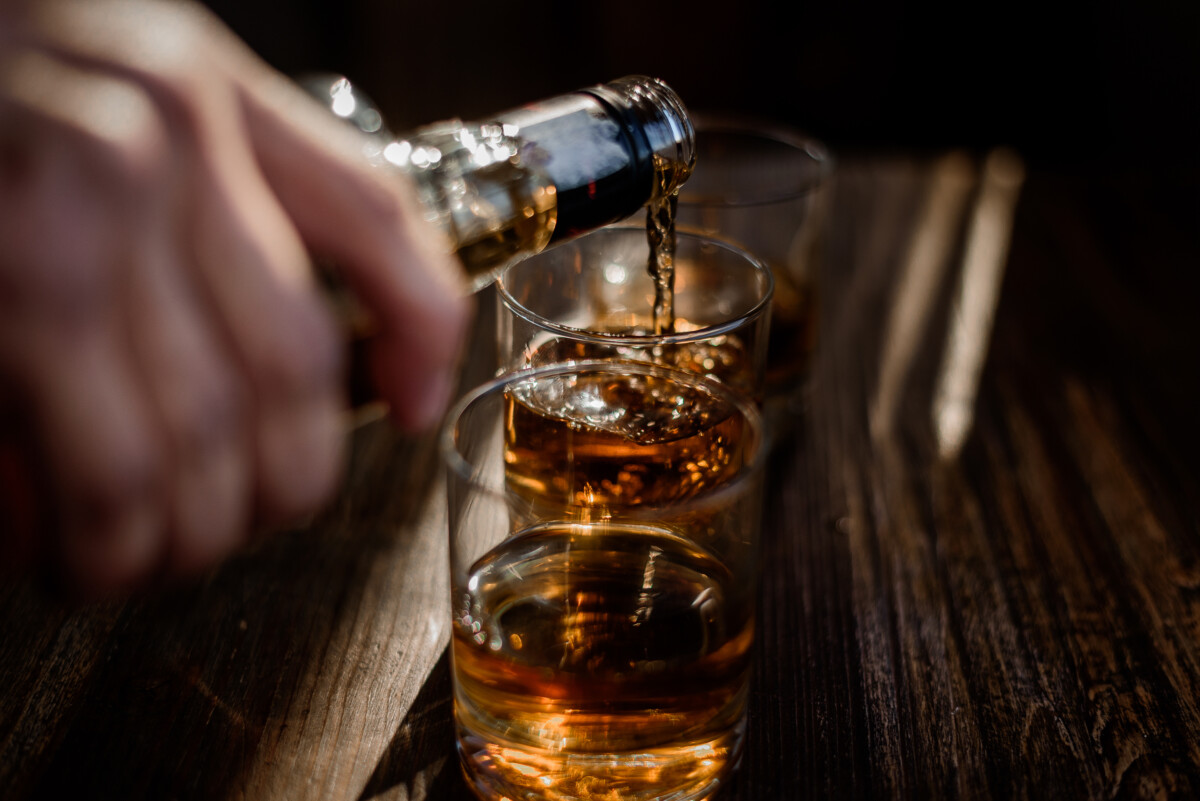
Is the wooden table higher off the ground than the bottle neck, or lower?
lower

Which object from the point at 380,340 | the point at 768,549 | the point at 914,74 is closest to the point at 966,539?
the point at 768,549

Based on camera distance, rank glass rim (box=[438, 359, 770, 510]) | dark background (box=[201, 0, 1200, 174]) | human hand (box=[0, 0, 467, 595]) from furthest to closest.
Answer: dark background (box=[201, 0, 1200, 174]) < glass rim (box=[438, 359, 770, 510]) < human hand (box=[0, 0, 467, 595])

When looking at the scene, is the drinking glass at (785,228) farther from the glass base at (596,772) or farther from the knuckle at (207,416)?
the knuckle at (207,416)

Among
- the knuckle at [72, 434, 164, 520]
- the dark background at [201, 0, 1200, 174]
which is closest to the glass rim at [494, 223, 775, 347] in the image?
the knuckle at [72, 434, 164, 520]

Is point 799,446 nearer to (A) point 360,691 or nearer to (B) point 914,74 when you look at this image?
(A) point 360,691

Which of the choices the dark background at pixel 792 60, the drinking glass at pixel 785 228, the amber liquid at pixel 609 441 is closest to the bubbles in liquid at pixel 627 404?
the amber liquid at pixel 609 441

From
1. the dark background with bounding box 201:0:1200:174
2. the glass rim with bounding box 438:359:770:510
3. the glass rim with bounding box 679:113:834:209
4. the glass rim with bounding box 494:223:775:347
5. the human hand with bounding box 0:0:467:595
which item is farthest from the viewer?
the dark background with bounding box 201:0:1200:174

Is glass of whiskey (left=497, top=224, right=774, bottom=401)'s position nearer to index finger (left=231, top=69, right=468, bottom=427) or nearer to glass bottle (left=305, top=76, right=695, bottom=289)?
glass bottle (left=305, top=76, right=695, bottom=289)
